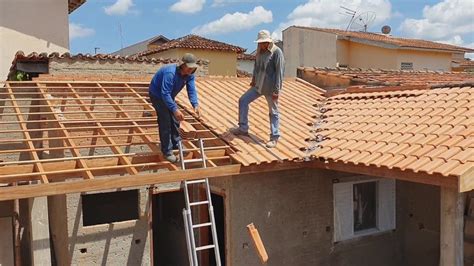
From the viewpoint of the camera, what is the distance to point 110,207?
954cm

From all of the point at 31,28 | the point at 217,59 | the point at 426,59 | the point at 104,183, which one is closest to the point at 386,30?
the point at 426,59

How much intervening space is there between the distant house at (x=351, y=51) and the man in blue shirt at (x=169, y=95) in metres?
21.8

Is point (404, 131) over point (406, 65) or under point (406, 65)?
under

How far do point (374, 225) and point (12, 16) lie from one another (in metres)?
14.3

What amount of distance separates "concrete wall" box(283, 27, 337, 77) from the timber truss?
18.6 m

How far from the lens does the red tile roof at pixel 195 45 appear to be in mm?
25203

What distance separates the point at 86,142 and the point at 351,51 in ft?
74.6

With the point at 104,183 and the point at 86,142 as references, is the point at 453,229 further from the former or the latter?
the point at 86,142

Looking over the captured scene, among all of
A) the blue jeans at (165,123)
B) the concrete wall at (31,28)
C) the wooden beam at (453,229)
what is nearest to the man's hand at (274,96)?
the blue jeans at (165,123)

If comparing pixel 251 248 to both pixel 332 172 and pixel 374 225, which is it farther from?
pixel 374 225

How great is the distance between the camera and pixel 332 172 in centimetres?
858

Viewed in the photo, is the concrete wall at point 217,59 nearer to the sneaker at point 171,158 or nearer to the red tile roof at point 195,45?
the red tile roof at point 195,45

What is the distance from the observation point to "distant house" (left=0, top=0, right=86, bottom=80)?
54.4 feet

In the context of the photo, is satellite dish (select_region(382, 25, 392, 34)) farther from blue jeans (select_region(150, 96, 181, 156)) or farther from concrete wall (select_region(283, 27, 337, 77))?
blue jeans (select_region(150, 96, 181, 156))
